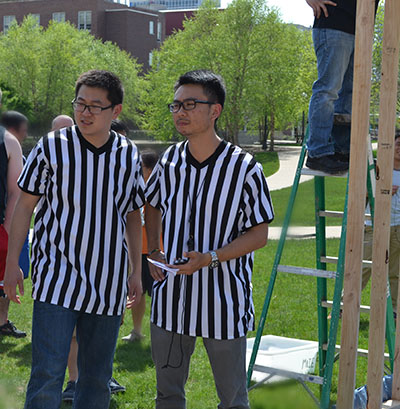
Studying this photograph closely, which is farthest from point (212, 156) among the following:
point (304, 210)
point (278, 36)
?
point (278, 36)

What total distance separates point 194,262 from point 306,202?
215 centimetres

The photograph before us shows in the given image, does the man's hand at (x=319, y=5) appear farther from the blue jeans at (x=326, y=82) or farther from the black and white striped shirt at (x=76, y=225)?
the black and white striped shirt at (x=76, y=225)

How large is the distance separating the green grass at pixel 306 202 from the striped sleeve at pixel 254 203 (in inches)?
50.9

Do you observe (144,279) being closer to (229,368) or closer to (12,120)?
(12,120)

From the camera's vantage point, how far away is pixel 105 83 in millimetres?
3781

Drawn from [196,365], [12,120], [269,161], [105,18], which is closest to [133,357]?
[196,365]

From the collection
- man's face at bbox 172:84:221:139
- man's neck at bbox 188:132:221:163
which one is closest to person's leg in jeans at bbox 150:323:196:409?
man's neck at bbox 188:132:221:163

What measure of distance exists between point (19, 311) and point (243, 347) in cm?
538

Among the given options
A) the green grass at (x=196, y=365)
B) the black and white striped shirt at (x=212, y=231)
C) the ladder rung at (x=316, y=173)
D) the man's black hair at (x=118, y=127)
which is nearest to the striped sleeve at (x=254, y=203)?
the black and white striped shirt at (x=212, y=231)

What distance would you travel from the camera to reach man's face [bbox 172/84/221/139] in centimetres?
361

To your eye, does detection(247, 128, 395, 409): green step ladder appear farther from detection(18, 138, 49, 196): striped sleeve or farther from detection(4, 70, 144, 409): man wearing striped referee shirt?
detection(18, 138, 49, 196): striped sleeve

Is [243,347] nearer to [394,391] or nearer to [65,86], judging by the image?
[394,391]

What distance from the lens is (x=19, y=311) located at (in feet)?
27.8

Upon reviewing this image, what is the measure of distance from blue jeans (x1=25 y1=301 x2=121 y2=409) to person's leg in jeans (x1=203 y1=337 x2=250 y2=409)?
0.58 m
